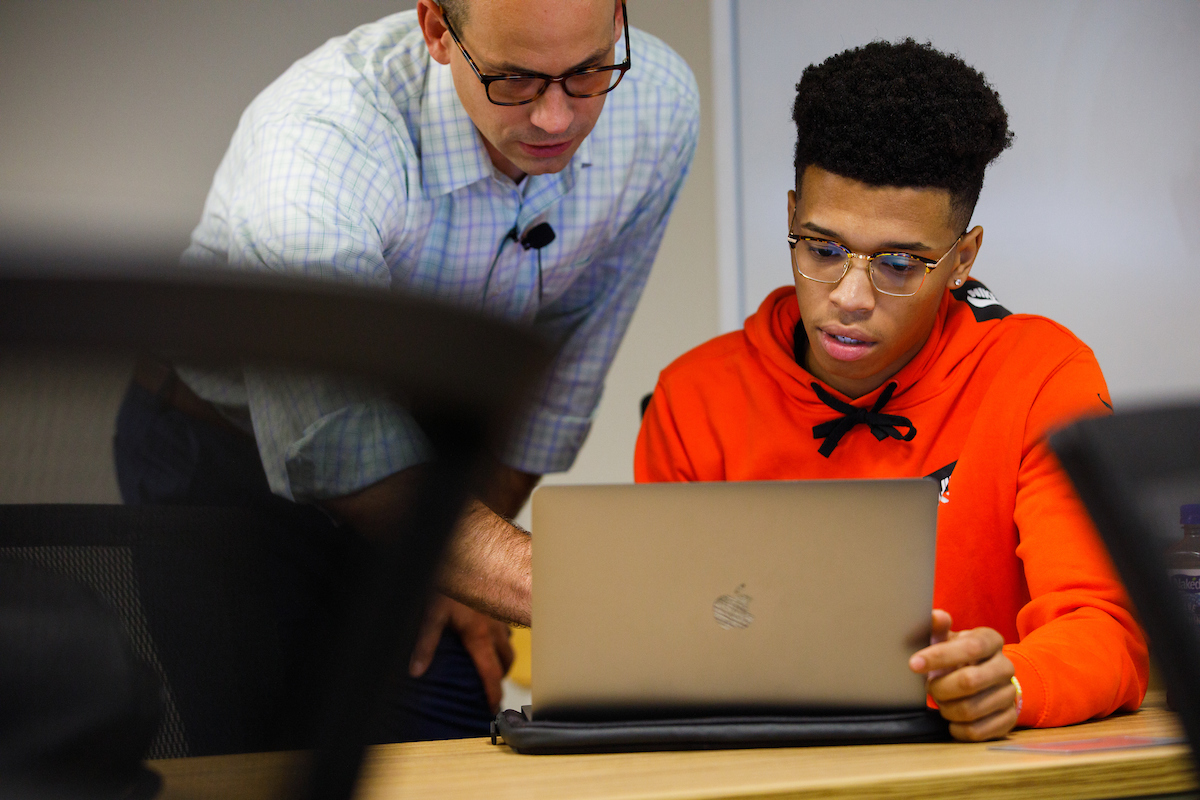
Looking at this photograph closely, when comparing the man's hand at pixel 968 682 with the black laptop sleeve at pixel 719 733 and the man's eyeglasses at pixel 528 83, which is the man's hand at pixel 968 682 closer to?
the black laptop sleeve at pixel 719 733

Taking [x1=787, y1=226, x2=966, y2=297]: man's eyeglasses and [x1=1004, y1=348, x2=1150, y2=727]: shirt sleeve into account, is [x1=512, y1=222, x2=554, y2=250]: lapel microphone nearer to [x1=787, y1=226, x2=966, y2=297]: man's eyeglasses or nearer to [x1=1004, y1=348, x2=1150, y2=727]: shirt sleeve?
[x1=787, y1=226, x2=966, y2=297]: man's eyeglasses

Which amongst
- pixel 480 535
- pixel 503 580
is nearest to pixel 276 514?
pixel 480 535

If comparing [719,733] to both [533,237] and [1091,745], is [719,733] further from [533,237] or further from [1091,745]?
[533,237]

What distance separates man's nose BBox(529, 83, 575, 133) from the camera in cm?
126

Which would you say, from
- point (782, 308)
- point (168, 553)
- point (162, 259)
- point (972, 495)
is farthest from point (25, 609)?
point (782, 308)

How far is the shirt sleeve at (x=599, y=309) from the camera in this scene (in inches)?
65.2

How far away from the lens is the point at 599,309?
1.69 metres

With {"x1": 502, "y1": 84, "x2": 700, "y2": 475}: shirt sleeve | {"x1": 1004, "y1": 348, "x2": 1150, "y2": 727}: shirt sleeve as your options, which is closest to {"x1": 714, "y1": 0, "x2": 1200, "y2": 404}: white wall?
{"x1": 502, "y1": 84, "x2": 700, "y2": 475}: shirt sleeve

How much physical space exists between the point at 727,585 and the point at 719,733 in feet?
0.38

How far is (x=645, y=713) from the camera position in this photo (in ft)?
2.61

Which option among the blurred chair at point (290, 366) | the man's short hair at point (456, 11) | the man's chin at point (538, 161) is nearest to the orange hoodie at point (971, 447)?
the man's chin at point (538, 161)

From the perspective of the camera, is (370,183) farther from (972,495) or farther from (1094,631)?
(1094,631)

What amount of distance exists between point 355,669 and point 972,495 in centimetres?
100

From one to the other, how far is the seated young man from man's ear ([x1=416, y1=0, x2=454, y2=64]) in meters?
0.49
